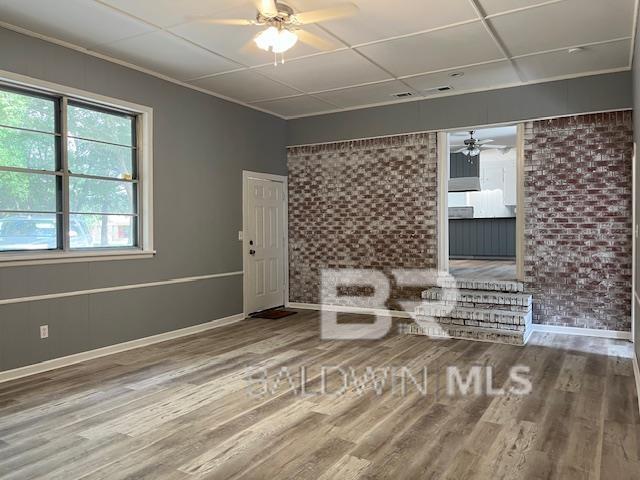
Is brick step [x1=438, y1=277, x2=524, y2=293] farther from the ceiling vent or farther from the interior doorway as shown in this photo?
the interior doorway

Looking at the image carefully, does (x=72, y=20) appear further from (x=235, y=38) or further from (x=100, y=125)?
(x=235, y=38)

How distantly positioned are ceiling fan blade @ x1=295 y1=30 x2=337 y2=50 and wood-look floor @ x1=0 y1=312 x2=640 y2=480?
2.87 m

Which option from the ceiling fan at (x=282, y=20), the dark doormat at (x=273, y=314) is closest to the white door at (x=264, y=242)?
the dark doormat at (x=273, y=314)

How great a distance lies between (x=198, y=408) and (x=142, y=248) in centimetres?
237

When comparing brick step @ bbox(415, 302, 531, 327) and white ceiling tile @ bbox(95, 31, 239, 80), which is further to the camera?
brick step @ bbox(415, 302, 531, 327)

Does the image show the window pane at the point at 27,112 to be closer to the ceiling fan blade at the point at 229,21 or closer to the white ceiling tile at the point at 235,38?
the white ceiling tile at the point at 235,38

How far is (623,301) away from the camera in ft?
17.3

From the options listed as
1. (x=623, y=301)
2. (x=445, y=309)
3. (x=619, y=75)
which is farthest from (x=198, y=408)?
(x=619, y=75)

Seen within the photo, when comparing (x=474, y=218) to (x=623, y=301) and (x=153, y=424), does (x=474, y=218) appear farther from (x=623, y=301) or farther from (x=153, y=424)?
(x=153, y=424)

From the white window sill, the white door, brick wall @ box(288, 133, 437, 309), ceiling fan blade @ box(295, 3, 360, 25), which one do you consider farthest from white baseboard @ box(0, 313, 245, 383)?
ceiling fan blade @ box(295, 3, 360, 25)


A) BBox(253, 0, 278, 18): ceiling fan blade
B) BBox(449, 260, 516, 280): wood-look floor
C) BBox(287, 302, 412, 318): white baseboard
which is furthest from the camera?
BBox(449, 260, 516, 280): wood-look floor

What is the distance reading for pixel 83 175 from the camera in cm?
459

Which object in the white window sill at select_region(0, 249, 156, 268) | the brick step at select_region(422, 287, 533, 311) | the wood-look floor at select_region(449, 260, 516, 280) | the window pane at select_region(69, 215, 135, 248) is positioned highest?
the window pane at select_region(69, 215, 135, 248)

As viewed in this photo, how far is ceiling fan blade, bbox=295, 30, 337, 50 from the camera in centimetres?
412
